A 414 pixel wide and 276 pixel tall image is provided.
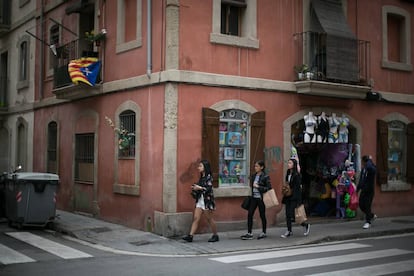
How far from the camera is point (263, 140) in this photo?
13.3m

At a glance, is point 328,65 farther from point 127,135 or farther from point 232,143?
point 127,135

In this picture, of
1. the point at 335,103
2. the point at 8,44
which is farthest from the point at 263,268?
the point at 8,44

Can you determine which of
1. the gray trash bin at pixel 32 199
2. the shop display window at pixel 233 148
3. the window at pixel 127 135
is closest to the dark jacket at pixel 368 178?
the shop display window at pixel 233 148

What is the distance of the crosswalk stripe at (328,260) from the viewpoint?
8688 millimetres

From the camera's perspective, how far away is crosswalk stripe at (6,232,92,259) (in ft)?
32.3

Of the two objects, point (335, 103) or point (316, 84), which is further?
point (335, 103)

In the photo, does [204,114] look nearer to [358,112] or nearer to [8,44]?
[358,112]

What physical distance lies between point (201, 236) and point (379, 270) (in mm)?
4496

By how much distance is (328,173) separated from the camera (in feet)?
49.2

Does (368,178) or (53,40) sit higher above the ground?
(53,40)

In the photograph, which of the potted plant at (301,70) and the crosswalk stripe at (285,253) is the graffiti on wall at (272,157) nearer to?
the potted plant at (301,70)

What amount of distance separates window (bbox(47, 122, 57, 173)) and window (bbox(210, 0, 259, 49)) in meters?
7.67

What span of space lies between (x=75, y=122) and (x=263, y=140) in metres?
6.28

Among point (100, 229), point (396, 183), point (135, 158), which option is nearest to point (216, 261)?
point (100, 229)
